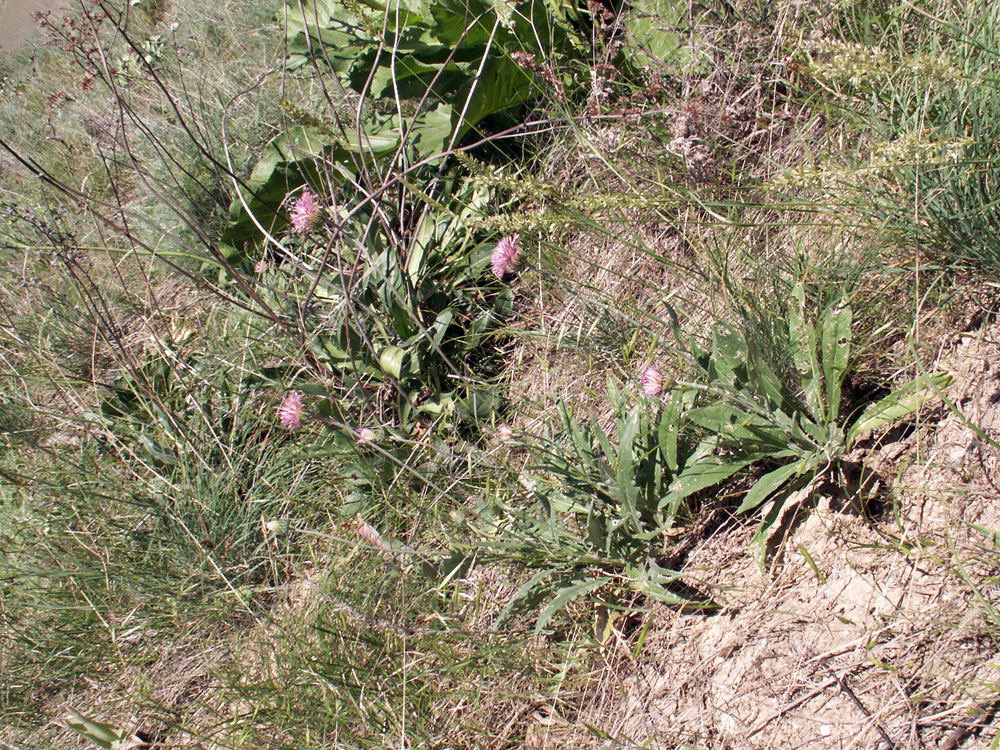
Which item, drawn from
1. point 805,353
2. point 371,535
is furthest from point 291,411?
point 805,353

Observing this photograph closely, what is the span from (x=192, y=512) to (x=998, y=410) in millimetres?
2155

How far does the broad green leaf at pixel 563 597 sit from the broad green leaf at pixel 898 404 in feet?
2.01

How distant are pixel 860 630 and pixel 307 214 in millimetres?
2014

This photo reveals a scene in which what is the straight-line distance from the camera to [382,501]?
2168 mm

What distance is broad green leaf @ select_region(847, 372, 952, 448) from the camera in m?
1.43

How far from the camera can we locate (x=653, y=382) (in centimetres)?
170

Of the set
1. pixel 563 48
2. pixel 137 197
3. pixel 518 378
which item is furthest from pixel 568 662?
pixel 137 197

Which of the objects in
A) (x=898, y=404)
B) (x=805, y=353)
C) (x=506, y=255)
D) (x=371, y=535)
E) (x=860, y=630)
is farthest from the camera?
(x=506, y=255)

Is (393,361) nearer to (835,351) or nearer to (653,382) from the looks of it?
(653,382)

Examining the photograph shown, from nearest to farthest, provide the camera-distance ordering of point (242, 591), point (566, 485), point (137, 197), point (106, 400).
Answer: point (566, 485)
point (242, 591)
point (106, 400)
point (137, 197)

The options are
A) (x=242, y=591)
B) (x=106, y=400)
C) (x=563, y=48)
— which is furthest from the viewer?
(x=106, y=400)

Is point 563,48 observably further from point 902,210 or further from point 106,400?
point 106,400

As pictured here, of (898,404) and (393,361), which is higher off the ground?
(393,361)

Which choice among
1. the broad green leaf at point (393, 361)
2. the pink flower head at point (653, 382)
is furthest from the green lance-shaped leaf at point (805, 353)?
the broad green leaf at point (393, 361)
